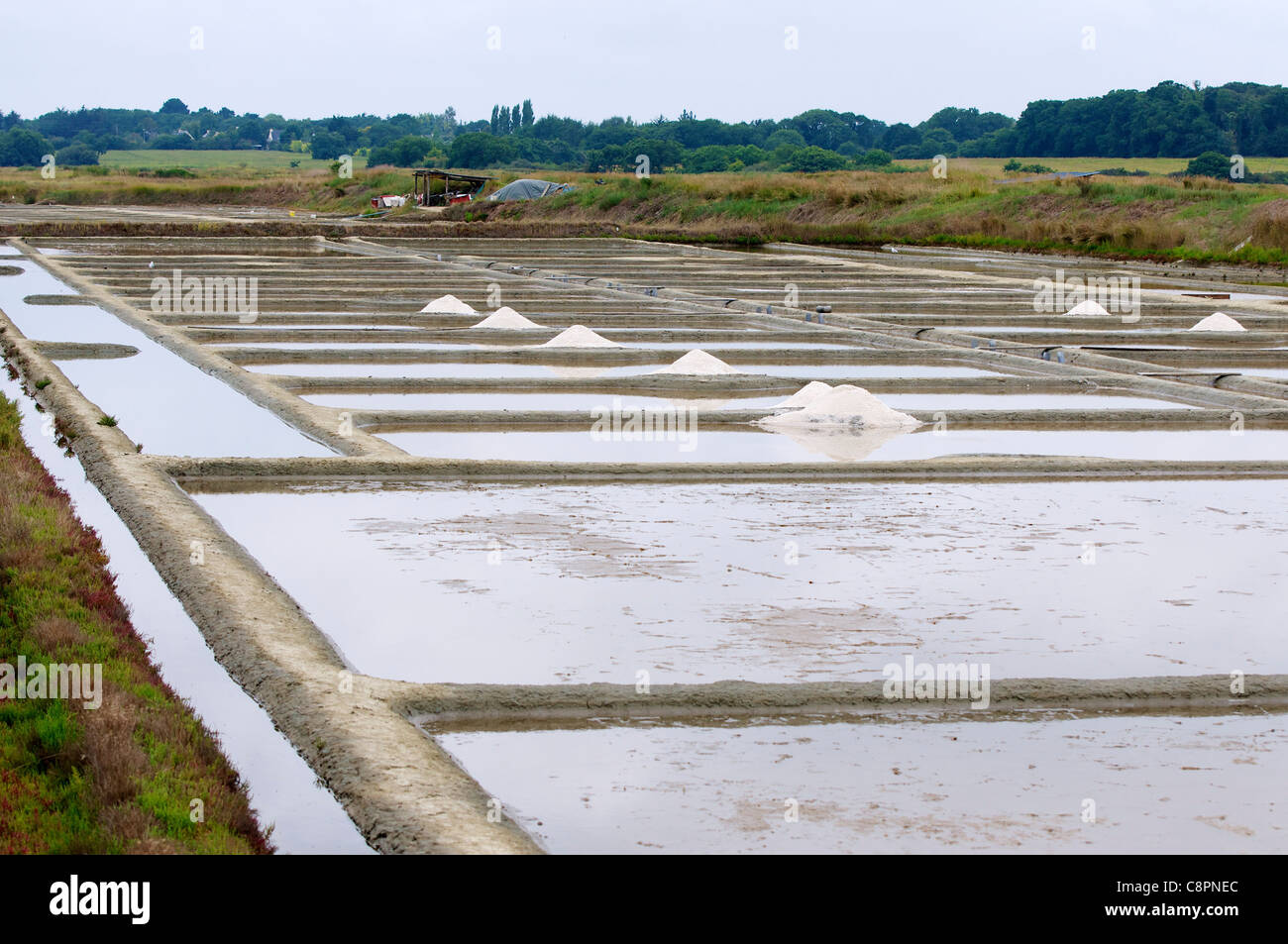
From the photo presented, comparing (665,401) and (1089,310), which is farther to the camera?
(1089,310)

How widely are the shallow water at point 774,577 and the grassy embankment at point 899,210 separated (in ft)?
44.4

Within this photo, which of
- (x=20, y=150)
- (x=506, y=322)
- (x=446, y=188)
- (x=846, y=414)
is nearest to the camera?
(x=846, y=414)

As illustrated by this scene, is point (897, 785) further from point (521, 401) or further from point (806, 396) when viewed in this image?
point (521, 401)

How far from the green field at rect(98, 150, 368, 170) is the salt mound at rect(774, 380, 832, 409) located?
58.7 metres

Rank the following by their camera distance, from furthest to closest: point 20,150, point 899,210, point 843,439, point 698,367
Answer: point 20,150, point 899,210, point 698,367, point 843,439

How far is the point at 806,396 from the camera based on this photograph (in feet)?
22.9

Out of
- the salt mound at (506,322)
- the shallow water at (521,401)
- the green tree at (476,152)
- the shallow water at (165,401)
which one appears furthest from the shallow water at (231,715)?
the green tree at (476,152)

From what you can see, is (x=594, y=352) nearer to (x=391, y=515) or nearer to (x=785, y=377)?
(x=785, y=377)

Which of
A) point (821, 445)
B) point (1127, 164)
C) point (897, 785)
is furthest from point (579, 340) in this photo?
point (1127, 164)

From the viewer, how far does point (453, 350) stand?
9.12 metres

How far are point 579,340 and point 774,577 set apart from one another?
551cm

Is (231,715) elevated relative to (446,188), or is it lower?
lower

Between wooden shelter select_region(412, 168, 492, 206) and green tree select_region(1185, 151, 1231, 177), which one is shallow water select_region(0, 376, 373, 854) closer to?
wooden shelter select_region(412, 168, 492, 206)
